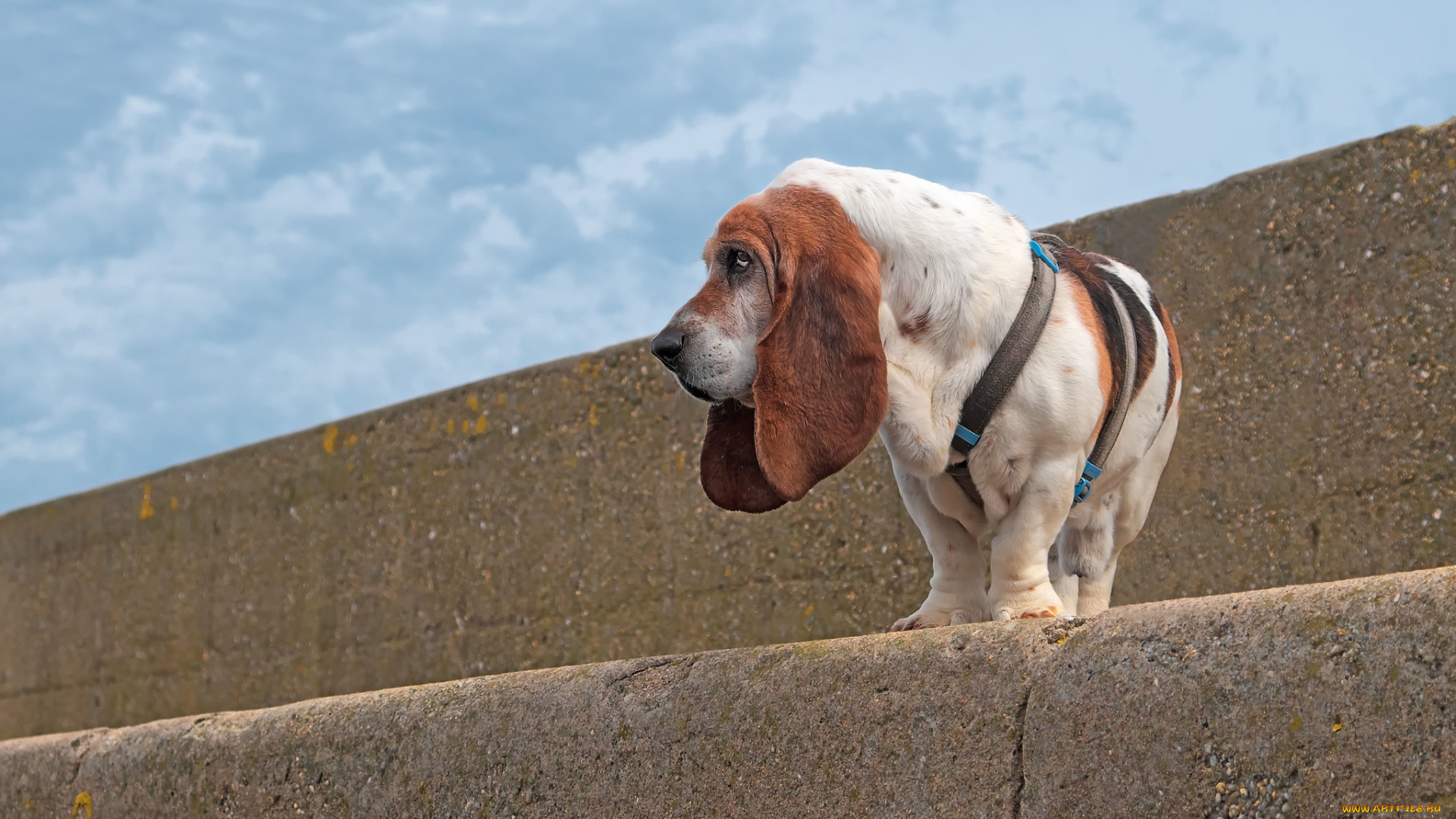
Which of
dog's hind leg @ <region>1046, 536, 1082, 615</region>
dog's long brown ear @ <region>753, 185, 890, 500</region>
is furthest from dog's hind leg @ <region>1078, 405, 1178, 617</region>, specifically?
dog's long brown ear @ <region>753, 185, 890, 500</region>

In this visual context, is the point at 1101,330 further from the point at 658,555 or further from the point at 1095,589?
the point at 658,555

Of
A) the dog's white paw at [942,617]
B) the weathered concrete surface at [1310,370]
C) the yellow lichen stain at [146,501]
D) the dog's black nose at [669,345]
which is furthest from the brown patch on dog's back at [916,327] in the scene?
the yellow lichen stain at [146,501]

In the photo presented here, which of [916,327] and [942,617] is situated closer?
[916,327]

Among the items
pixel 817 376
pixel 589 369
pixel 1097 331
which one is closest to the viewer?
pixel 817 376

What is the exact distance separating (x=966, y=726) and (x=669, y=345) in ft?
2.49

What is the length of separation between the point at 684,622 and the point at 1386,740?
305 centimetres

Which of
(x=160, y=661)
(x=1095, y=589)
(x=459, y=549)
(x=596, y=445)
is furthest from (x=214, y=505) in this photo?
(x=1095, y=589)

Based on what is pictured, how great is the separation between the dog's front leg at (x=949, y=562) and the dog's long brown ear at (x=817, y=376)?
36 cm

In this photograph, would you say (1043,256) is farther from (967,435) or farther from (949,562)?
(949,562)

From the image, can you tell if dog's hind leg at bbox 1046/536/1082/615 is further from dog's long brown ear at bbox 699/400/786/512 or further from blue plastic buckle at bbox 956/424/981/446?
dog's long brown ear at bbox 699/400/786/512

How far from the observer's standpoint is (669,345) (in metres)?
2.10

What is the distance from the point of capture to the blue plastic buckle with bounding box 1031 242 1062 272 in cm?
232

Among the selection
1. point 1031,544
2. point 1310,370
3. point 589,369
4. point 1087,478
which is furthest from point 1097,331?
point 589,369

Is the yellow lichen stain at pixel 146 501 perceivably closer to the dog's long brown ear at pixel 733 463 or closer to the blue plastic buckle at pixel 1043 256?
the dog's long brown ear at pixel 733 463
